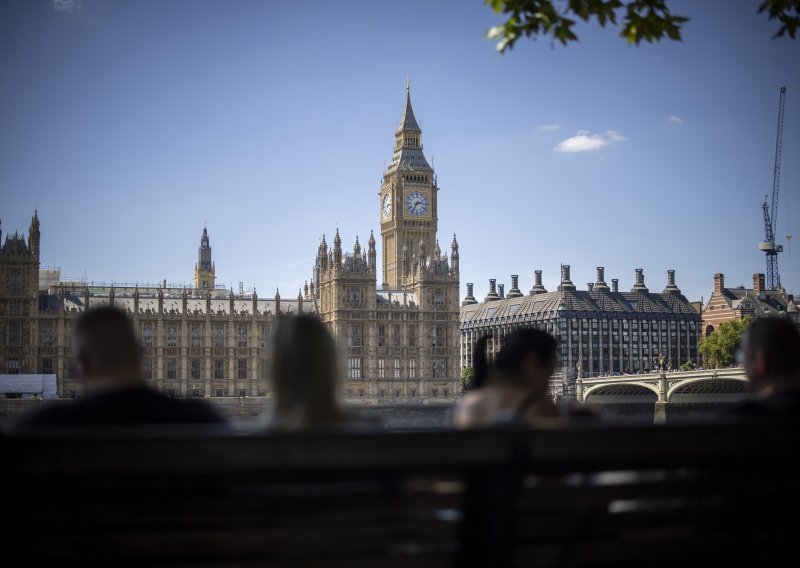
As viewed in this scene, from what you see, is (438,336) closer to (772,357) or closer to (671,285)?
(671,285)

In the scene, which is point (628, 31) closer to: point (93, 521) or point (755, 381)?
point (755, 381)

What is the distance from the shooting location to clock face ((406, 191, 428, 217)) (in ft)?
347

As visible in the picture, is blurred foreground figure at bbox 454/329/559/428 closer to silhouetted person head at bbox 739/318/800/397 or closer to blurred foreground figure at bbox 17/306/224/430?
silhouetted person head at bbox 739/318/800/397

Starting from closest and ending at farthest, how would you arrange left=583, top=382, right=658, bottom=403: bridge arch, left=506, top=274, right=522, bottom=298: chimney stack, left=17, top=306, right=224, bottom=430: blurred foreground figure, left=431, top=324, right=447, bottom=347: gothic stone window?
left=17, top=306, right=224, bottom=430: blurred foreground figure, left=431, top=324, right=447, bottom=347: gothic stone window, left=583, top=382, right=658, bottom=403: bridge arch, left=506, top=274, right=522, bottom=298: chimney stack

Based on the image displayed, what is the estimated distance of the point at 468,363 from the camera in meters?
121

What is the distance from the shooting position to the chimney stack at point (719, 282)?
106 metres

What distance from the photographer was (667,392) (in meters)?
77.3

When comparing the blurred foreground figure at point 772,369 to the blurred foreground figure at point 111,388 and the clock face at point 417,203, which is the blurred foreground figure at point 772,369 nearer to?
the blurred foreground figure at point 111,388

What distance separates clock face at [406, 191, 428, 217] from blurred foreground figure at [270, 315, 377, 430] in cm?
10192

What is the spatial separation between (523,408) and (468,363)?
11581 centimetres

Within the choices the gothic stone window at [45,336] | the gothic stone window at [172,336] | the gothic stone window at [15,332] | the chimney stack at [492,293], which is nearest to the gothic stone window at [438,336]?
the gothic stone window at [172,336]

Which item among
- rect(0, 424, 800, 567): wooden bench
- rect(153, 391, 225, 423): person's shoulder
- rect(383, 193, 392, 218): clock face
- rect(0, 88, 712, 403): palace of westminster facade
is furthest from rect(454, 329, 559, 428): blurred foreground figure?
rect(383, 193, 392, 218): clock face

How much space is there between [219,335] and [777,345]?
7948cm

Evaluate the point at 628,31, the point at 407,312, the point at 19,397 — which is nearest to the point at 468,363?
the point at 407,312
